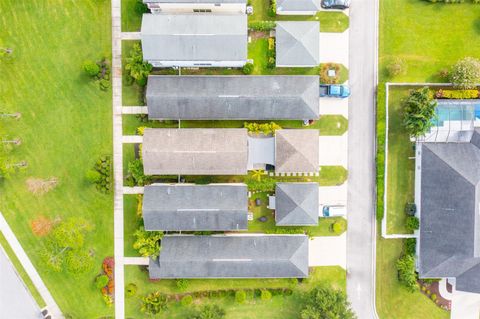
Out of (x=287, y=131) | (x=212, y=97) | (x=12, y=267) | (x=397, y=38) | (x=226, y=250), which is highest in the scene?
(x=397, y=38)

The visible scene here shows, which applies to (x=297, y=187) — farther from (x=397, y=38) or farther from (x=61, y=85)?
(x=61, y=85)

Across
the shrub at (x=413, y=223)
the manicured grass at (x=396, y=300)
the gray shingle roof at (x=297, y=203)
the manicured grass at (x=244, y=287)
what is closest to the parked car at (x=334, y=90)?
the gray shingle roof at (x=297, y=203)

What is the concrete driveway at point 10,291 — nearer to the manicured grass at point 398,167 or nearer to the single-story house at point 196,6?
the single-story house at point 196,6

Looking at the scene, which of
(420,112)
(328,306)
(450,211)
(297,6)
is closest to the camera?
(420,112)

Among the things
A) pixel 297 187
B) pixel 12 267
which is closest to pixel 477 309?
pixel 297 187

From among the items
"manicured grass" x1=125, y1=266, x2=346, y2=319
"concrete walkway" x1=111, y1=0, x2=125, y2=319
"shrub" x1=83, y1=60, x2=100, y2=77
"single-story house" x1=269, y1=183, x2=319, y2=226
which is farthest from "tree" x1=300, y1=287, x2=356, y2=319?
"shrub" x1=83, y1=60, x2=100, y2=77

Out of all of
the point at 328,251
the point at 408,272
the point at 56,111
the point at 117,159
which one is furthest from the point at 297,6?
the point at 408,272

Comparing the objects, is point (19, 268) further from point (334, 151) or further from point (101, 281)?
point (334, 151)
